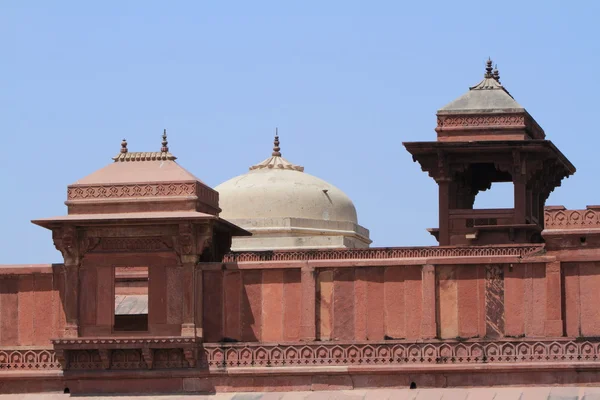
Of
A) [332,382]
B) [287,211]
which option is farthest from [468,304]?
[287,211]

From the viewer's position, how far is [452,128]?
43281mm

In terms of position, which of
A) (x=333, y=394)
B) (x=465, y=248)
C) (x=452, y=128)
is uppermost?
(x=452, y=128)

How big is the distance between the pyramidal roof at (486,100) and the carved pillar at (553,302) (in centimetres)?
691

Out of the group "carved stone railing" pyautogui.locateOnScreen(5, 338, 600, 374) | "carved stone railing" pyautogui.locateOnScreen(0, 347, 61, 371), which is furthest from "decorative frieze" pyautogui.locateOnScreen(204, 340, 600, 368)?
"carved stone railing" pyautogui.locateOnScreen(0, 347, 61, 371)

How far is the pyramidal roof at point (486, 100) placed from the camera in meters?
43.6

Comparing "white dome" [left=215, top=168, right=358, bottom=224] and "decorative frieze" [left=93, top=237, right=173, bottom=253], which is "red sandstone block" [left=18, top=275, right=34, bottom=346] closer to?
"decorative frieze" [left=93, top=237, right=173, bottom=253]

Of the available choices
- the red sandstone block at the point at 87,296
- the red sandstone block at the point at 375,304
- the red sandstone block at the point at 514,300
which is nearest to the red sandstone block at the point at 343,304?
the red sandstone block at the point at 375,304

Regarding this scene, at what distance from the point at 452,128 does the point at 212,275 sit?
710 cm

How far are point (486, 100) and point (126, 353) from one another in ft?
33.6

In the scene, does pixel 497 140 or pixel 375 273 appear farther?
pixel 497 140

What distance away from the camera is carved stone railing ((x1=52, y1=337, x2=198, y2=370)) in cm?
3853

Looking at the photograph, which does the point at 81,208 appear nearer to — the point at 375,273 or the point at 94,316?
the point at 94,316

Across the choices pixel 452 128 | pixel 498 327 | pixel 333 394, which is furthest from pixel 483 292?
pixel 452 128

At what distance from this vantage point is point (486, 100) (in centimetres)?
4400
